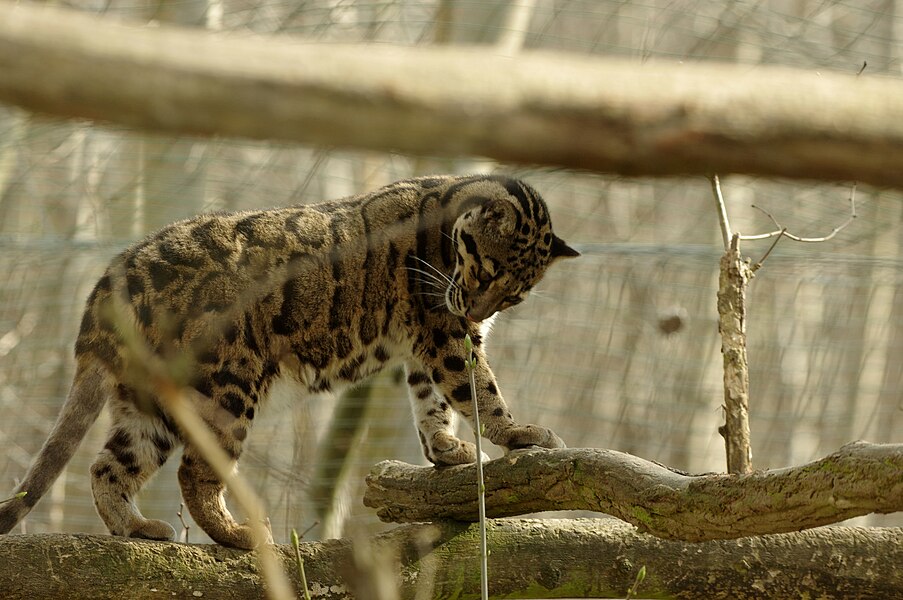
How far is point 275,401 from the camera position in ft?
14.7

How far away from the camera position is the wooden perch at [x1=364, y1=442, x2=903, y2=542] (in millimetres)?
2557

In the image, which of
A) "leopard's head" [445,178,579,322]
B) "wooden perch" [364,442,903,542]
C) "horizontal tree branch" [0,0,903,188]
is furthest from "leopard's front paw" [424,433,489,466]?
"horizontal tree branch" [0,0,903,188]

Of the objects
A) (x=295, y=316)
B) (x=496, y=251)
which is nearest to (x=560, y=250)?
(x=496, y=251)

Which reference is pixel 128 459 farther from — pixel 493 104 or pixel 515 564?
pixel 493 104

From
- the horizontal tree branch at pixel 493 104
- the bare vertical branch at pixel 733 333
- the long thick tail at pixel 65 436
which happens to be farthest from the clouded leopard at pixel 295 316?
the horizontal tree branch at pixel 493 104

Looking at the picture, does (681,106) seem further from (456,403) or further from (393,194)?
(393,194)

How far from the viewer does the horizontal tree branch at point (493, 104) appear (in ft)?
3.33

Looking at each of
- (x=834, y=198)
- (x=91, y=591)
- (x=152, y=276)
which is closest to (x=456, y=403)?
(x=152, y=276)

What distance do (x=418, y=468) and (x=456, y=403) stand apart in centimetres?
57

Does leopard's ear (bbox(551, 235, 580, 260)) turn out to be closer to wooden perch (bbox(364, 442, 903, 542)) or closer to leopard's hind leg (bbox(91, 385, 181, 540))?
wooden perch (bbox(364, 442, 903, 542))

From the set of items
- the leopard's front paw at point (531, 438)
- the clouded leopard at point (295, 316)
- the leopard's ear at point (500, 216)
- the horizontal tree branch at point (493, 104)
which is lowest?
the leopard's front paw at point (531, 438)

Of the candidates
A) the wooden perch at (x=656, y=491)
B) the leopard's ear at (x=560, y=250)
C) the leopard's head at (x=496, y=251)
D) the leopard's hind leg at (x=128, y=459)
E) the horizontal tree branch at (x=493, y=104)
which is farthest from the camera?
the leopard's ear at (x=560, y=250)

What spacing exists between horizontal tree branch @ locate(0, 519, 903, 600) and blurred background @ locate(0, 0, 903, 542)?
1.18 meters

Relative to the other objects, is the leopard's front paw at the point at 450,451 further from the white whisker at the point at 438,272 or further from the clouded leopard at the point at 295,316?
the white whisker at the point at 438,272
